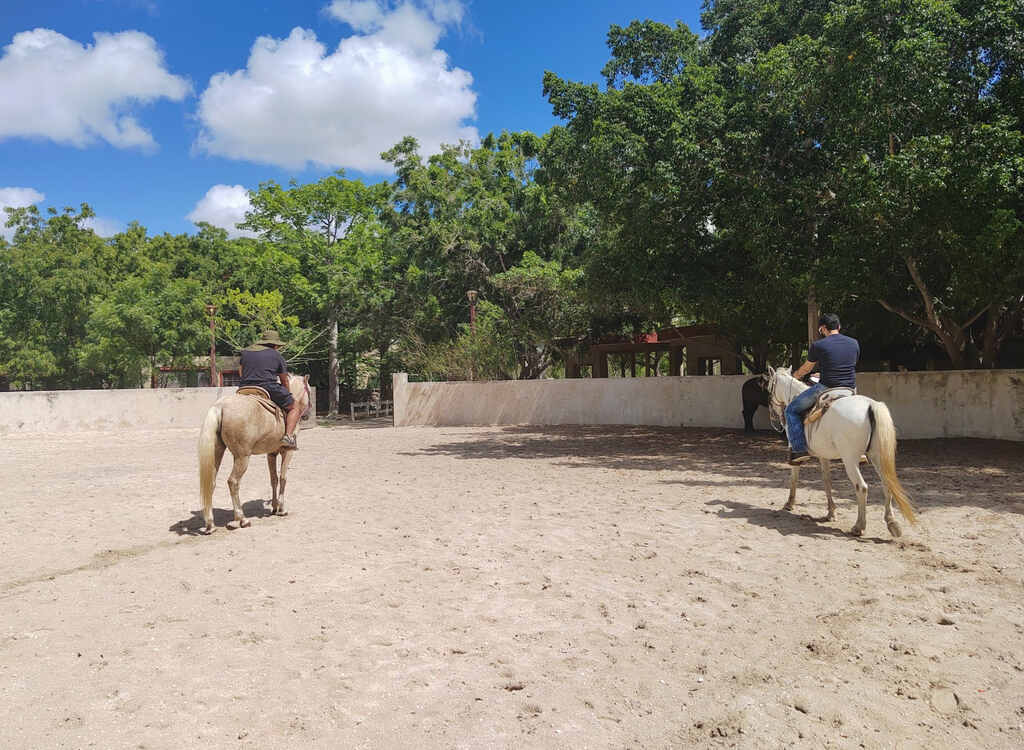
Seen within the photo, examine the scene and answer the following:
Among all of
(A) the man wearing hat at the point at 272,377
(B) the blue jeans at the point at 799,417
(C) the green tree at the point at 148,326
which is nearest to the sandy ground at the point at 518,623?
(B) the blue jeans at the point at 799,417

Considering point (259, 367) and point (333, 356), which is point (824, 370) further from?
point (333, 356)

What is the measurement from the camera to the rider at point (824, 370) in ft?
21.2

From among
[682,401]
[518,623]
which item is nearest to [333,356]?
[682,401]

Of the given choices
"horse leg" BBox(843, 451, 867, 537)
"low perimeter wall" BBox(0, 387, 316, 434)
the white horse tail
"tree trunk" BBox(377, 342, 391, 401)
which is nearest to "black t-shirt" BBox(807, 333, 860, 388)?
the white horse tail

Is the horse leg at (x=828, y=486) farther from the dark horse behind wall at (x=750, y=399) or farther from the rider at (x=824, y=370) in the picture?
the dark horse behind wall at (x=750, y=399)

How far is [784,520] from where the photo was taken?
6980mm

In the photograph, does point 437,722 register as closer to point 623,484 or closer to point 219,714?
point 219,714

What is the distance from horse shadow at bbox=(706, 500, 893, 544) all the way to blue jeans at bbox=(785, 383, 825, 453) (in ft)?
2.44

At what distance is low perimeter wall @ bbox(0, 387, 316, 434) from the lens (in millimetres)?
21109

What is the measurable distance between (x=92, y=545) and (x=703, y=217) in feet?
38.3

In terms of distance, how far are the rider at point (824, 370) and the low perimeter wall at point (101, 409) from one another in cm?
1867

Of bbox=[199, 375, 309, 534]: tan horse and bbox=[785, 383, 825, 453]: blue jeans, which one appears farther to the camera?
bbox=[199, 375, 309, 534]: tan horse

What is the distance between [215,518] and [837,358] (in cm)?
689

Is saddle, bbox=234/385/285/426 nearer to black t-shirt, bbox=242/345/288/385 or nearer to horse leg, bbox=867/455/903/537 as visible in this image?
black t-shirt, bbox=242/345/288/385
